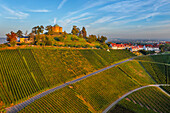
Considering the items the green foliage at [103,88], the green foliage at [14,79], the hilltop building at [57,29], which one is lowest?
the green foliage at [103,88]

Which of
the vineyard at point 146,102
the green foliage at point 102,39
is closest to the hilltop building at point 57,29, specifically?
the green foliage at point 102,39

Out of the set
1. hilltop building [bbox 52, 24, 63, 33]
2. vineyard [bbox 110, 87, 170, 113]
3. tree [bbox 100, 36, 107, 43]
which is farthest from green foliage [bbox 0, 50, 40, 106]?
tree [bbox 100, 36, 107, 43]

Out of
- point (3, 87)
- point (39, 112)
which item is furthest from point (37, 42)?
point (39, 112)

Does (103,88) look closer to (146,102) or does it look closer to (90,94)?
(90,94)

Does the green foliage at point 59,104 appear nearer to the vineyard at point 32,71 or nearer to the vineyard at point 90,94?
the vineyard at point 90,94

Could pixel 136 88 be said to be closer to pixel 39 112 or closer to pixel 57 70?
pixel 57 70

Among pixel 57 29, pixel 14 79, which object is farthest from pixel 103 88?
pixel 57 29
